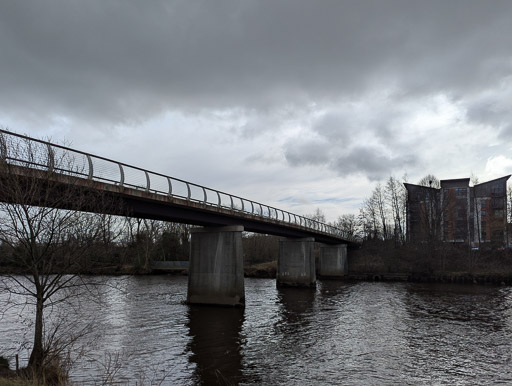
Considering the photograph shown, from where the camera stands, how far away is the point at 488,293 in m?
39.3

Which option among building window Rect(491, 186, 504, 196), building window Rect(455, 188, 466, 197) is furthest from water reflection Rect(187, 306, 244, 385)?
building window Rect(491, 186, 504, 196)

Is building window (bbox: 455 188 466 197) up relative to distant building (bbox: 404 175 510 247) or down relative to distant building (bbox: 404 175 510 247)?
up

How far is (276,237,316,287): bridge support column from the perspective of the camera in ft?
164

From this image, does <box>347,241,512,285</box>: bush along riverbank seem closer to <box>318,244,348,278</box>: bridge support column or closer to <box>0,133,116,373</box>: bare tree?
<box>318,244,348,278</box>: bridge support column

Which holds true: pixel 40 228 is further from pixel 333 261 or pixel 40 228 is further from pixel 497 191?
pixel 497 191

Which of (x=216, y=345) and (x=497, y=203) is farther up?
(x=497, y=203)

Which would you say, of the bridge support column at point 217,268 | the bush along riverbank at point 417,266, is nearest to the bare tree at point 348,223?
the bush along riverbank at point 417,266

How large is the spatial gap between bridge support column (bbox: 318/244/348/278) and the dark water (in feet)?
111

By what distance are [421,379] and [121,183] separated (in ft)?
54.2

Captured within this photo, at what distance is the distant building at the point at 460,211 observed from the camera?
66562 millimetres

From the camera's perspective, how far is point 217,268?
3059 centimetres

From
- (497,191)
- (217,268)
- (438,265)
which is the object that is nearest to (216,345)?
(217,268)

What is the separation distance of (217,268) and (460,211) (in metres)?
58.5

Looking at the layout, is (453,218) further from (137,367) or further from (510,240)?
(137,367)
